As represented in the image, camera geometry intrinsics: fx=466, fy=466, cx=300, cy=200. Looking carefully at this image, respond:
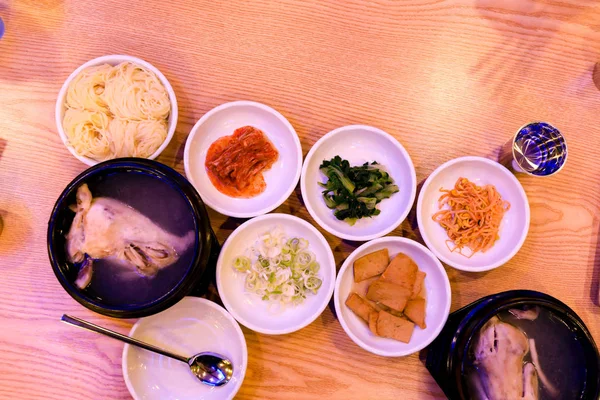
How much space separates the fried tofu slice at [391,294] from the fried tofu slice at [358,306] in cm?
7

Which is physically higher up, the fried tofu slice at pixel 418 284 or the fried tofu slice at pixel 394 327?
the fried tofu slice at pixel 418 284

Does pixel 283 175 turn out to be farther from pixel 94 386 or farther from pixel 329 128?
pixel 94 386

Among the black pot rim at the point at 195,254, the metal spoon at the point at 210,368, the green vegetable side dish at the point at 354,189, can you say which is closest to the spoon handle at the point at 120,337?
the metal spoon at the point at 210,368

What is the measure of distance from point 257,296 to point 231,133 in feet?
2.80

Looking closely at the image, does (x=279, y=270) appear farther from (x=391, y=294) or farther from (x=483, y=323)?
(x=483, y=323)

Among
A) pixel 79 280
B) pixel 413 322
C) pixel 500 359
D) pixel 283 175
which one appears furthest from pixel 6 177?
pixel 500 359

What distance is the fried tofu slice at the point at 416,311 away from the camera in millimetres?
2273

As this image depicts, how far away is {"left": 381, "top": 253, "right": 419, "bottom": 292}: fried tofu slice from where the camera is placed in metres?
2.31

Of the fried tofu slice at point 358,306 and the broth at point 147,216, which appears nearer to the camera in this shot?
the broth at point 147,216

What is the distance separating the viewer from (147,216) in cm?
198

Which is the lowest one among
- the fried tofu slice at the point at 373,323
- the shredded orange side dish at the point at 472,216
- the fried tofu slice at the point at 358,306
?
the fried tofu slice at the point at 373,323

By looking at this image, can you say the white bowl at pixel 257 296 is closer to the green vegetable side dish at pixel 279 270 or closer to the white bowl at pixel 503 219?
the green vegetable side dish at pixel 279 270

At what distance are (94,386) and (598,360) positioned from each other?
237 centimetres

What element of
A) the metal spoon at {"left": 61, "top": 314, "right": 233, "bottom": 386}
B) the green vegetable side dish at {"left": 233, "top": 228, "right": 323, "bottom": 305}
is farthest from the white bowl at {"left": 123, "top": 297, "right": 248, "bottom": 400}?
the green vegetable side dish at {"left": 233, "top": 228, "right": 323, "bottom": 305}
